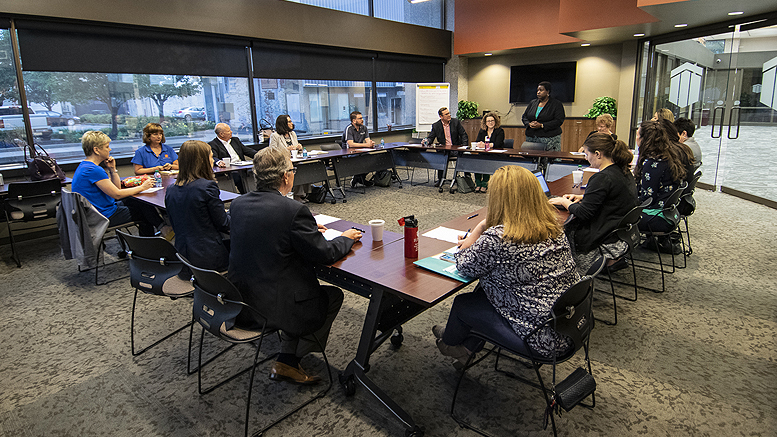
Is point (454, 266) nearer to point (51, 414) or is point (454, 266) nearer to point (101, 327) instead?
point (51, 414)

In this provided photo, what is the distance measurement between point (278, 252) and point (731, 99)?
7427 millimetres

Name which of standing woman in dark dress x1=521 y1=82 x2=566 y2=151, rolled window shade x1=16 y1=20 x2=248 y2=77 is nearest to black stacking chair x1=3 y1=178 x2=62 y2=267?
rolled window shade x1=16 y1=20 x2=248 y2=77

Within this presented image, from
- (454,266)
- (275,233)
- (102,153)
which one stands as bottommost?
(454,266)

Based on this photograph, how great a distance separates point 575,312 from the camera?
193 cm

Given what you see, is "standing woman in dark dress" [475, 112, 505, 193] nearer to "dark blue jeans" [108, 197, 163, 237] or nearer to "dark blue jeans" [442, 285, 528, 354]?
"dark blue jeans" [108, 197, 163, 237]

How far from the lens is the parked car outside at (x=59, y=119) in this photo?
570 centimetres

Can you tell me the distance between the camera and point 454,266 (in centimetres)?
222

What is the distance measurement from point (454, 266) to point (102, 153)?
346 centimetres

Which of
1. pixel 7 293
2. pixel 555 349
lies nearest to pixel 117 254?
pixel 7 293

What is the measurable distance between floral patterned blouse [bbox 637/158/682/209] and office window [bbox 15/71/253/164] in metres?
6.24

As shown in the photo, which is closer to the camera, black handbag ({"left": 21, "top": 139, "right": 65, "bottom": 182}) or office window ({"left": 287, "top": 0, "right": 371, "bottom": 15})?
black handbag ({"left": 21, "top": 139, "right": 65, "bottom": 182})

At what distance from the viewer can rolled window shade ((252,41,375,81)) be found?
7773 mm

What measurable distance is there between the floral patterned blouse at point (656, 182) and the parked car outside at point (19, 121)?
6.79 metres

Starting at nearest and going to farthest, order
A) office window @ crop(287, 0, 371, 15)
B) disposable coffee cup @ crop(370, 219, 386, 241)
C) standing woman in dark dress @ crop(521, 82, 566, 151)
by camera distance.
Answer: disposable coffee cup @ crop(370, 219, 386, 241)
standing woman in dark dress @ crop(521, 82, 566, 151)
office window @ crop(287, 0, 371, 15)
